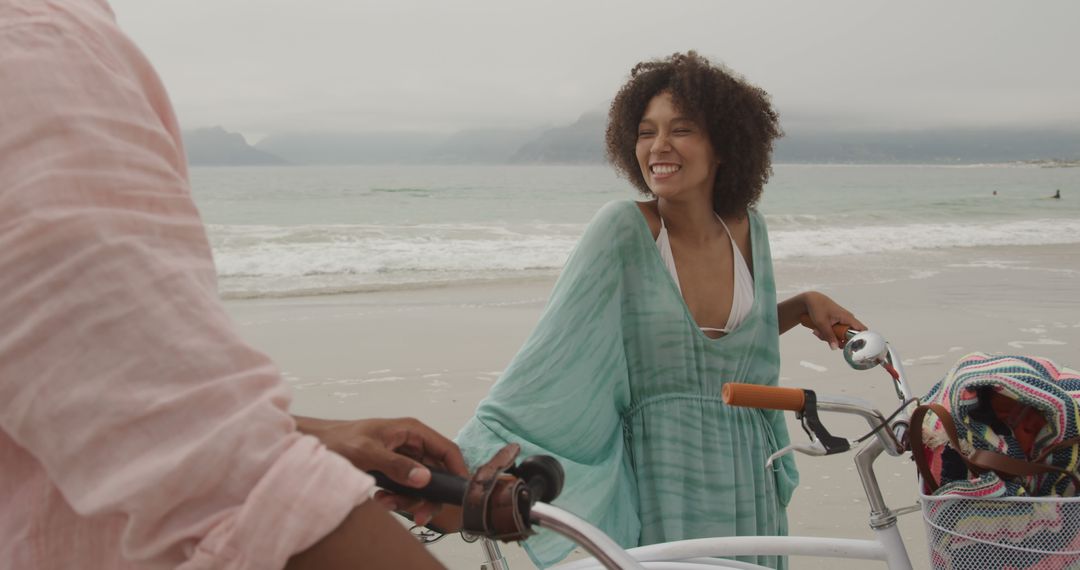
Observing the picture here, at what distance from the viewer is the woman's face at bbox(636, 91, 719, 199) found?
9.03 ft

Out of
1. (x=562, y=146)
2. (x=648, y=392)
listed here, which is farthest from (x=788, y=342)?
(x=562, y=146)

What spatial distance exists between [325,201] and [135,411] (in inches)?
1311

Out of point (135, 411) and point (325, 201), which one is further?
point (325, 201)

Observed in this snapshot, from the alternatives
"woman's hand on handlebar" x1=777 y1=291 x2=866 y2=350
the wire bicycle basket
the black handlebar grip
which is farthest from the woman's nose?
the black handlebar grip

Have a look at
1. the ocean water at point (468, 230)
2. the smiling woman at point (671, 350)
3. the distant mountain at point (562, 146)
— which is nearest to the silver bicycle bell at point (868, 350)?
the smiling woman at point (671, 350)

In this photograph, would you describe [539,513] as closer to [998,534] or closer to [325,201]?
[998,534]

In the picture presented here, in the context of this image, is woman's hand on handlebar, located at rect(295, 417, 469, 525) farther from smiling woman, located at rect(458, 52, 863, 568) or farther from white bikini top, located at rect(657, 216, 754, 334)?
white bikini top, located at rect(657, 216, 754, 334)

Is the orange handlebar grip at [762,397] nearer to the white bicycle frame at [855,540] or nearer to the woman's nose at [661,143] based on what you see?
the white bicycle frame at [855,540]

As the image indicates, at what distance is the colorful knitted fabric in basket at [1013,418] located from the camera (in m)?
1.42

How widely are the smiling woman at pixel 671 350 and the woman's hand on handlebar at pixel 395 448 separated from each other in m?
1.00

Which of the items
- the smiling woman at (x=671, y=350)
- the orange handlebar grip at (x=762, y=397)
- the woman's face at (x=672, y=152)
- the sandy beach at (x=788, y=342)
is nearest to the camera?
the orange handlebar grip at (x=762, y=397)

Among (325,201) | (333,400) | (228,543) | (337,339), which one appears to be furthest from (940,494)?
(325,201)

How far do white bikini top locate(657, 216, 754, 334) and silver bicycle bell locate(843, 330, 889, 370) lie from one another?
1.98 feet

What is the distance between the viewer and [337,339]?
324 inches
